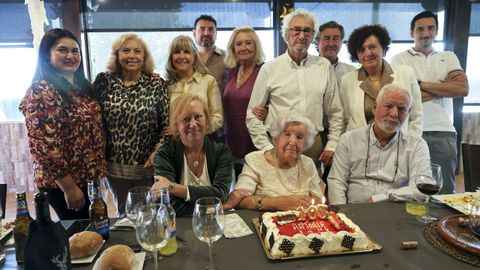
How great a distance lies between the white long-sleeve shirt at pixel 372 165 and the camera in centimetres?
210

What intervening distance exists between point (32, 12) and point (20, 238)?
3.58m

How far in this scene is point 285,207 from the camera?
1.82 metres

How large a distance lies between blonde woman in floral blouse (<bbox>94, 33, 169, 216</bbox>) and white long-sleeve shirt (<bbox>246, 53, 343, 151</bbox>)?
65 centimetres

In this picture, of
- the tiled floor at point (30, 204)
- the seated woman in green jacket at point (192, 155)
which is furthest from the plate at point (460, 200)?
the tiled floor at point (30, 204)

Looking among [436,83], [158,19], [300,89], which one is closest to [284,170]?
[300,89]

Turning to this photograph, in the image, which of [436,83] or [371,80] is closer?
[371,80]

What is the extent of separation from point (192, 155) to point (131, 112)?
60cm

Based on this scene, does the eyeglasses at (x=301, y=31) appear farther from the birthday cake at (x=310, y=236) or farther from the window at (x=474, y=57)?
the window at (x=474, y=57)

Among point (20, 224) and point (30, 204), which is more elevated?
point (20, 224)

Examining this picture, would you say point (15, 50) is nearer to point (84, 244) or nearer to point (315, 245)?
point (84, 244)

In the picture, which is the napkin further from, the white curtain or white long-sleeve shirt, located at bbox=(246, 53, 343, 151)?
the white curtain

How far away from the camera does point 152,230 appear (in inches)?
46.5

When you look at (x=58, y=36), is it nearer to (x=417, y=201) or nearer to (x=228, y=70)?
(x=228, y=70)

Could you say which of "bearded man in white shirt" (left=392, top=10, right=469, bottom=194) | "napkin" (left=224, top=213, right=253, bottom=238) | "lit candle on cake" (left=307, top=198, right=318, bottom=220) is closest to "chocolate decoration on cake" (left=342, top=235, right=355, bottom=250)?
"lit candle on cake" (left=307, top=198, right=318, bottom=220)
